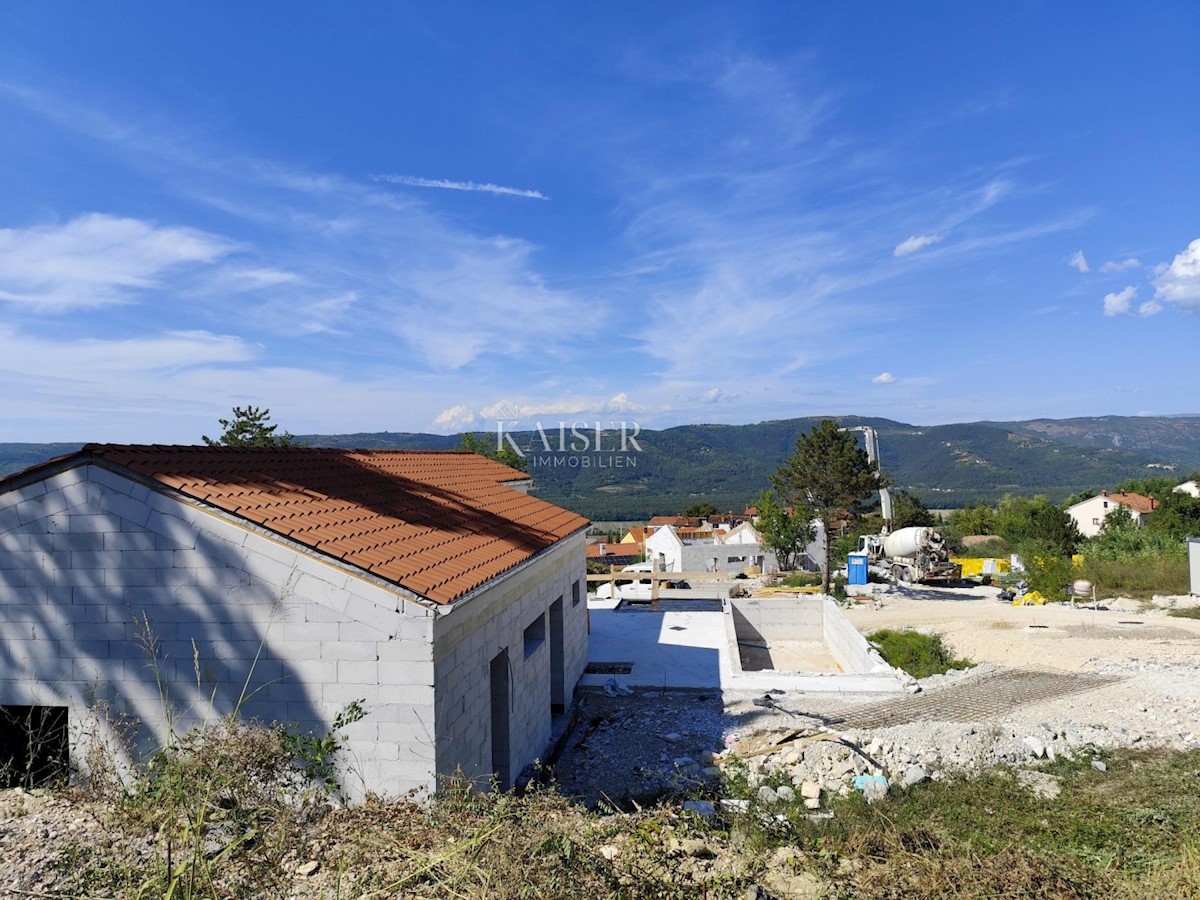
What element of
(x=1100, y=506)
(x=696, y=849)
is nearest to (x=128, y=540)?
(x=696, y=849)

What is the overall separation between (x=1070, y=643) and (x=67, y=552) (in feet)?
64.1

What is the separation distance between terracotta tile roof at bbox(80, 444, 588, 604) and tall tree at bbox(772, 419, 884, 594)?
61.8ft

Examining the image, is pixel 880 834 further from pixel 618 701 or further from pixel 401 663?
pixel 618 701

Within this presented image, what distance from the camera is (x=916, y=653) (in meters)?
17.3

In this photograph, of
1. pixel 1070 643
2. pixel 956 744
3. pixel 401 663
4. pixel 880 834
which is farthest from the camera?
pixel 1070 643

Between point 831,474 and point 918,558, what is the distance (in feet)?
20.1

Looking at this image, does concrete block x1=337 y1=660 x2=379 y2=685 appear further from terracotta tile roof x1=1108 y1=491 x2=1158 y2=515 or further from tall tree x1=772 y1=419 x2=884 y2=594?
terracotta tile roof x1=1108 y1=491 x2=1158 y2=515

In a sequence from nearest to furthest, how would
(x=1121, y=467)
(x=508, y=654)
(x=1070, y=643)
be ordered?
(x=508, y=654)
(x=1070, y=643)
(x=1121, y=467)

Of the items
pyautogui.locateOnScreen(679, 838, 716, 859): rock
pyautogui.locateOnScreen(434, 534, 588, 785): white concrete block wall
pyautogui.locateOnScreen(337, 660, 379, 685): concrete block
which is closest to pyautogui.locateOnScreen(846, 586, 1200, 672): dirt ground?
pyautogui.locateOnScreen(434, 534, 588, 785): white concrete block wall

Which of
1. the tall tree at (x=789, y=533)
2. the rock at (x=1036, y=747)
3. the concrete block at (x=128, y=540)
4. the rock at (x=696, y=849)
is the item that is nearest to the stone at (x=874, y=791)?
the rock at (x=1036, y=747)

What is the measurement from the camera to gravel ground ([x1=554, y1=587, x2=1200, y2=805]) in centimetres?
912

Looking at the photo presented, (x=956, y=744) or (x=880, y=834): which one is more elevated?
(x=880, y=834)

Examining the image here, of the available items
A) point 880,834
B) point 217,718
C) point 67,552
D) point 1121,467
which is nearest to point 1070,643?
point 880,834

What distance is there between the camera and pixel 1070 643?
55.6ft
